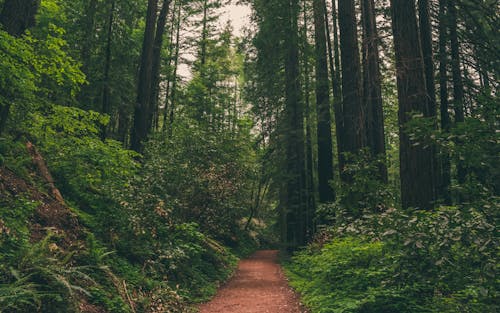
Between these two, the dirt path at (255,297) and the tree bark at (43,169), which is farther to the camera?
the dirt path at (255,297)

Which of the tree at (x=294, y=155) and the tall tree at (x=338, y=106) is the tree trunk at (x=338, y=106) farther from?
the tree at (x=294, y=155)

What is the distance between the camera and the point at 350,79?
10570 millimetres

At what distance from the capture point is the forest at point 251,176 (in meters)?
3.97

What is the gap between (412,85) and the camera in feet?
21.1

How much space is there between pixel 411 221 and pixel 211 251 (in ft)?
34.2

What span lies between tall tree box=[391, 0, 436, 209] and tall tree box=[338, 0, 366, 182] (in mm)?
3330

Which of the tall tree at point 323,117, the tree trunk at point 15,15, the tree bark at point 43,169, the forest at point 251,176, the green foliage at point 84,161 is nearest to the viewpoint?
the forest at point 251,176

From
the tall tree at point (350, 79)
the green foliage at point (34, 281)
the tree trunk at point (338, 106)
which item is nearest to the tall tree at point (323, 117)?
the tree trunk at point (338, 106)

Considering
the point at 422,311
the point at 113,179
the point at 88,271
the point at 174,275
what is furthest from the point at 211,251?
the point at 422,311

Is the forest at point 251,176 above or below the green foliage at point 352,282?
above

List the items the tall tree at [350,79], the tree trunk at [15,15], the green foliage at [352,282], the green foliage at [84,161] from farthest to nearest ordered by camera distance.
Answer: the tall tree at [350,79] → the green foliage at [84,161] → the tree trunk at [15,15] → the green foliage at [352,282]

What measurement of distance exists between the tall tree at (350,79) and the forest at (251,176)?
0.04m

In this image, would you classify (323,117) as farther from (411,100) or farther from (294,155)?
(411,100)

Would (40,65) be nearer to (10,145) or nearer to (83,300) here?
(10,145)
